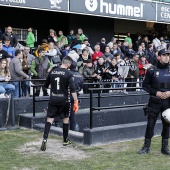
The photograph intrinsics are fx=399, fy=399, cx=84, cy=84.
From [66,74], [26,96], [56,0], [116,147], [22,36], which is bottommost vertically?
[116,147]

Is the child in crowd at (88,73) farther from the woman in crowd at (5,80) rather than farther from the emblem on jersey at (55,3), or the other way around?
the emblem on jersey at (55,3)

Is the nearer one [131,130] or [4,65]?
[131,130]

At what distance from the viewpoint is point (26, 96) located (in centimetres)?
1150

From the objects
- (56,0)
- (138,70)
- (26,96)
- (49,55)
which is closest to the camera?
(26,96)

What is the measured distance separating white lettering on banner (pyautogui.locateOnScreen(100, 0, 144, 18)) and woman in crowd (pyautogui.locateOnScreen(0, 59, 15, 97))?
33.6ft

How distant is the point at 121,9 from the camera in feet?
66.8

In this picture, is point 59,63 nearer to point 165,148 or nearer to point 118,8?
point 165,148

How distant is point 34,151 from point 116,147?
5.49 feet

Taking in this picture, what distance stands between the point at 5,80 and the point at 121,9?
1177cm

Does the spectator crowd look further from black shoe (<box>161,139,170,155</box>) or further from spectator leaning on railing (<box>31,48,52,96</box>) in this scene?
black shoe (<box>161,139,170,155</box>)

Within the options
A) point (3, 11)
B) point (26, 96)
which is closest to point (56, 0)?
point (3, 11)

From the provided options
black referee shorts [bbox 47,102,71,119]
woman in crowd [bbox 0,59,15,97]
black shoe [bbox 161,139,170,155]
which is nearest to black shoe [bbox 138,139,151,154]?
black shoe [bbox 161,139,170,155]

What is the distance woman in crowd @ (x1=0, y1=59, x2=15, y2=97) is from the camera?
9884 millimetres

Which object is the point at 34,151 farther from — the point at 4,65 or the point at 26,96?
the point at 26,96
